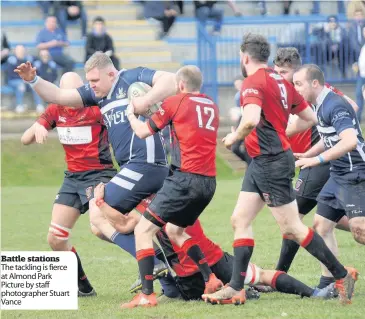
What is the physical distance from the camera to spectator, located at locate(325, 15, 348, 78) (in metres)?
24.8

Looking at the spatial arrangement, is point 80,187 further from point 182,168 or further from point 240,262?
point 240,262

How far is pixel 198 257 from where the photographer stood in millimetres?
8617

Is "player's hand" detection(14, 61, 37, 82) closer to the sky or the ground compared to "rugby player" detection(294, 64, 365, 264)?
closer to the sky

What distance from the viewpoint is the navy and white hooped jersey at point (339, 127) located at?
8727 mm

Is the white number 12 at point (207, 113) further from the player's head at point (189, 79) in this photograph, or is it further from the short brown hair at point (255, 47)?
the short brown hair at point (255, 47)

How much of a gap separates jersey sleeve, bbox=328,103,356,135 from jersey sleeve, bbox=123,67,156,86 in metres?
1.63

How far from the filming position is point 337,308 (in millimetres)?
8156

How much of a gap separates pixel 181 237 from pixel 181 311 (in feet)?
2.63

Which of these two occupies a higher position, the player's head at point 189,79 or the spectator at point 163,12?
the player's head at point 189,79

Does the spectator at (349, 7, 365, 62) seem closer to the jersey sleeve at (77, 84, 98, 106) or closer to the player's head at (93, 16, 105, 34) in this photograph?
the player's head at (93, 16, 105, 34)

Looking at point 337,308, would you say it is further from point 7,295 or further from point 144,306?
point 7,295

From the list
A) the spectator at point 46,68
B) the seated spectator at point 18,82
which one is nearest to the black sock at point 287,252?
the seated spectator at point 18,82

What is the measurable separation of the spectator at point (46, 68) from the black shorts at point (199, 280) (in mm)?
15922

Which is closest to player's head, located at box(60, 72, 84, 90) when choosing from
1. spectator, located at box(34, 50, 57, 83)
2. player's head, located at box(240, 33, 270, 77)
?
player's head, located at box(240, 33, 270, 77)
